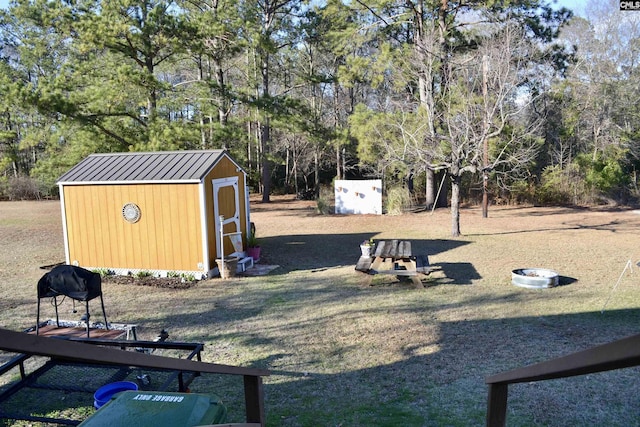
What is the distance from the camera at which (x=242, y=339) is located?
19.6 feet

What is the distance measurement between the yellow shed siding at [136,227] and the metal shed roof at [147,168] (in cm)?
15

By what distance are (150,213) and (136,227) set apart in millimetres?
446

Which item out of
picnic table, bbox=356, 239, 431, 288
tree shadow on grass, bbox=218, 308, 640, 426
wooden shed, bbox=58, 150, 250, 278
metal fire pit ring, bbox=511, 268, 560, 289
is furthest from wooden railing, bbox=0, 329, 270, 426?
wooden shed, bbox=58, 150, 250, 278

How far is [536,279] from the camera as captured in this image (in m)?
7.96

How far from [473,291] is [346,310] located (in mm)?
2307

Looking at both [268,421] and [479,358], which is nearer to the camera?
[268,421]

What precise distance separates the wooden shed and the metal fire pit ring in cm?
563

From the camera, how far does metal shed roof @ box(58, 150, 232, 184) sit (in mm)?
9453

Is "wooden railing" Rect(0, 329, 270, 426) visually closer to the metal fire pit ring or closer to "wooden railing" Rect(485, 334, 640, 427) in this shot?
"wooden railing" Rect(485, 334, 640, 427)

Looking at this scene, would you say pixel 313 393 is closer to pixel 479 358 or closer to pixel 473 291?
pixel 479 358

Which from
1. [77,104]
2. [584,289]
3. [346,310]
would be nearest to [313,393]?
[346,310]

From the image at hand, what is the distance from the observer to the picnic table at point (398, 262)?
325 inches

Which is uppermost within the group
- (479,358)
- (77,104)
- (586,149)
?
(77,104)

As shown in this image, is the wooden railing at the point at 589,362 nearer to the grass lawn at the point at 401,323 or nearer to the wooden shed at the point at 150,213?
the grass lawn at the point at 401,323
